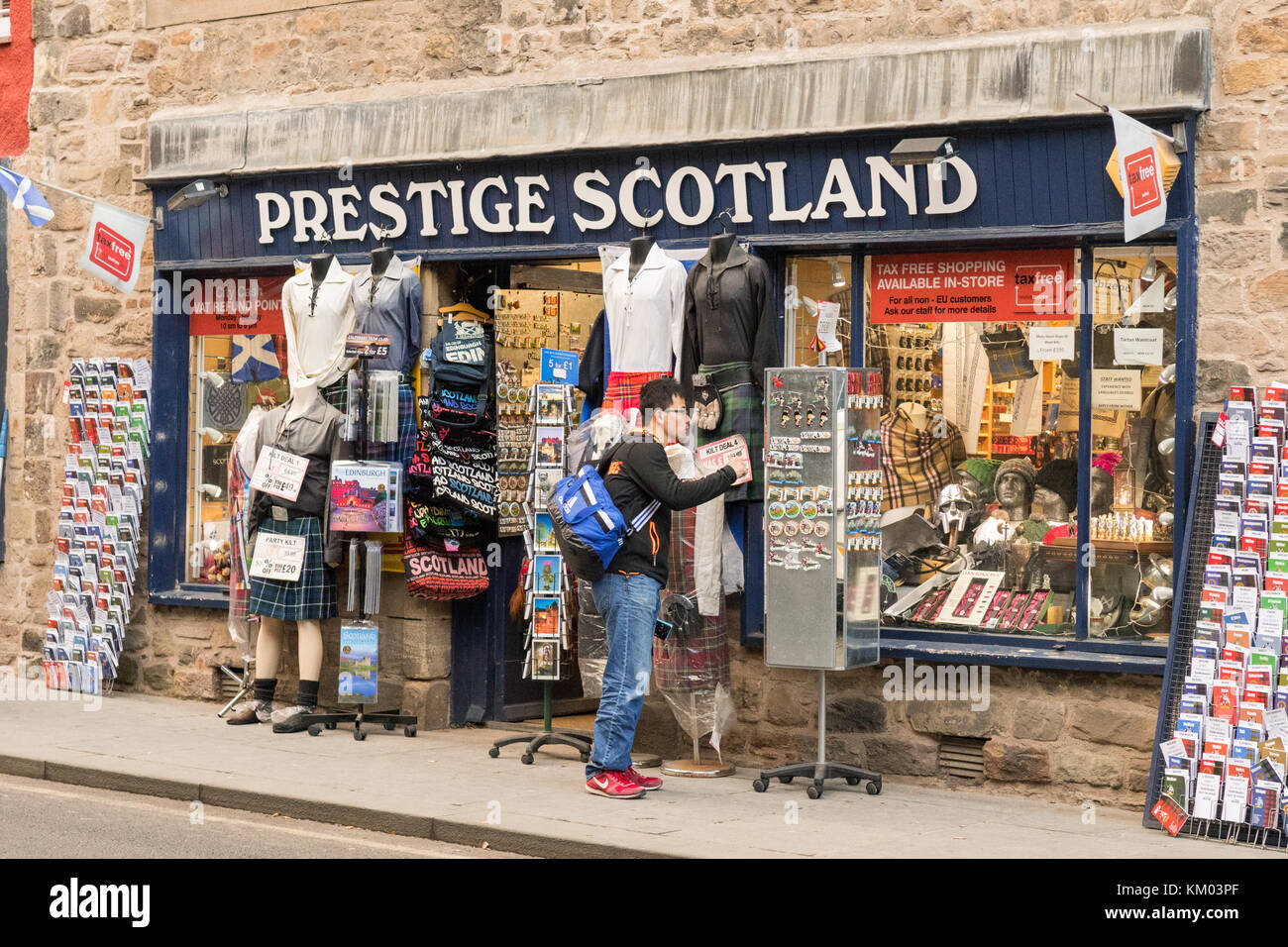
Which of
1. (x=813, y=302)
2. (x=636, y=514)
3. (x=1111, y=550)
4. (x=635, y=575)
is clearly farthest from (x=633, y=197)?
(x=1111, y=550)

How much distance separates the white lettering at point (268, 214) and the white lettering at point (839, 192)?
13.8 feet

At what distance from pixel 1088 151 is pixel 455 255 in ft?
14.0

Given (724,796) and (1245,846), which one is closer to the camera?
(1245,846)

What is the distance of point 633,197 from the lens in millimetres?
10820

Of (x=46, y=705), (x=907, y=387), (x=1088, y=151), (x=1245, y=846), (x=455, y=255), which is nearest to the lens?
(x=1245, y=846)

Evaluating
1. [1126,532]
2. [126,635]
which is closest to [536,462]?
[1126,532]

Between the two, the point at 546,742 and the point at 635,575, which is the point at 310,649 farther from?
the point at 635,575

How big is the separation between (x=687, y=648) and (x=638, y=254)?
2.41 meters

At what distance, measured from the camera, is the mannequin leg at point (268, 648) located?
11805mm

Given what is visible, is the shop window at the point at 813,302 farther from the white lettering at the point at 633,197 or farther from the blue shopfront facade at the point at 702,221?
the white lettering at the point at 633,197

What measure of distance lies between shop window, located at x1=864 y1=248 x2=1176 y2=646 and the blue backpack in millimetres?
1998

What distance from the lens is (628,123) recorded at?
10.7m

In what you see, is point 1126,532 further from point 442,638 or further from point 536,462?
point 442,638

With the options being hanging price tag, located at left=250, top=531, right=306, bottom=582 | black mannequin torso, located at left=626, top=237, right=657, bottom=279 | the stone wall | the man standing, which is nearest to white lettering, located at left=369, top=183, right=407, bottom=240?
the stone wall
